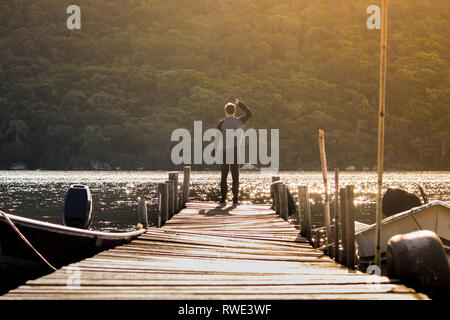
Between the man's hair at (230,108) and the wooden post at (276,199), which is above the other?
the man's hair at (230,108)

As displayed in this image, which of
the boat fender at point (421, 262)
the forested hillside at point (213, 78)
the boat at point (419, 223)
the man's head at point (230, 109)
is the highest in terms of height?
the forested hillside at point (213, 78)

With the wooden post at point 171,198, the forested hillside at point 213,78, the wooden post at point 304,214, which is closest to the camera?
the wooden post at point 304,214

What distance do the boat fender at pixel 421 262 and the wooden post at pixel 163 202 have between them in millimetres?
6698

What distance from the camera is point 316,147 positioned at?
378ft

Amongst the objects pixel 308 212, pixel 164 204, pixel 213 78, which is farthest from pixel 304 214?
pixel 213 78

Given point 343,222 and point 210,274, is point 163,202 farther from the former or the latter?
point 210,274

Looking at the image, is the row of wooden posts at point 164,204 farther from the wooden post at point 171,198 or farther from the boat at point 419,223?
the boat at point 419,223

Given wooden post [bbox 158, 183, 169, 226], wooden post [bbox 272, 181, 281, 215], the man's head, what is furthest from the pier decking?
wooden post [bbox 272, 181, 281, 215]

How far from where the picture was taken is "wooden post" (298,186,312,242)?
34.4 feet

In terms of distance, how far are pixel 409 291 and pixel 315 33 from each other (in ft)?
465

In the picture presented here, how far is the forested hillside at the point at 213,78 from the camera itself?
108000 mm

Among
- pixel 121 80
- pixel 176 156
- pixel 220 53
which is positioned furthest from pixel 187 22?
pixel 176 156

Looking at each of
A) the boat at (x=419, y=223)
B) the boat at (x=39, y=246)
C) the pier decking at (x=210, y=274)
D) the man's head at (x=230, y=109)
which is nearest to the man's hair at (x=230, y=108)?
the man's head at (x=230, y=109)

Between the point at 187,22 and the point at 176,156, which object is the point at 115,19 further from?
the point at 176,156
